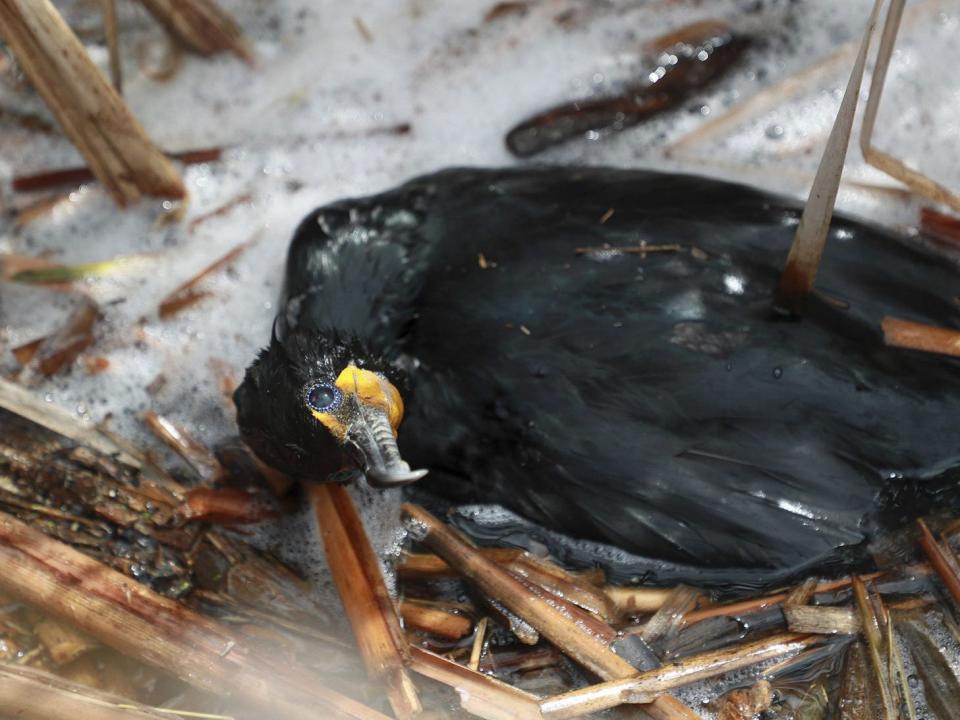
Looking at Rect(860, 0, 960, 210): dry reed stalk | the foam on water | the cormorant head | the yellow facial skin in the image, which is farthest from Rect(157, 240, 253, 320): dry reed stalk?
Rect(860, 0, 960, 210): dry reed stalk

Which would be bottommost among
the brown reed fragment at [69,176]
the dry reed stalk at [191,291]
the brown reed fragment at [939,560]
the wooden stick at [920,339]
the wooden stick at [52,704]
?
the wooden stick at [52,704]

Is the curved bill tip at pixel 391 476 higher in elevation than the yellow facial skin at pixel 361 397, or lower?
lower

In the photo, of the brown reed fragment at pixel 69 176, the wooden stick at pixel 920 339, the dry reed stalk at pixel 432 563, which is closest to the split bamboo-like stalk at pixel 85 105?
the brown reed fragment at pixel 69 176

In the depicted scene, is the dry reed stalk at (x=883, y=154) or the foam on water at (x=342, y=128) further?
the foam on water at (x=342, y=128)

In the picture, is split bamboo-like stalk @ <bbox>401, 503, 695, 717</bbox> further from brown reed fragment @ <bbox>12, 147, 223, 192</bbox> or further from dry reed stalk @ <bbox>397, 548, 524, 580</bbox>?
brown reed fragment @ <bbox>12, 147, 223, 192</bbox>

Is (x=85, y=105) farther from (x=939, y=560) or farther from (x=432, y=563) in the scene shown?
(x=939, y=560)

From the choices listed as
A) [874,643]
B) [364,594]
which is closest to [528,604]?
[364,594]

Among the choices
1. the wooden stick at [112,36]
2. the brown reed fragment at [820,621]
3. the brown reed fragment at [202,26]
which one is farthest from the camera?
the brown reed fragment at [202,26]

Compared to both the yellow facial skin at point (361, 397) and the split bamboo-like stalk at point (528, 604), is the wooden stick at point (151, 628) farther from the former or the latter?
the yellow facial skin at point (361, 397)
